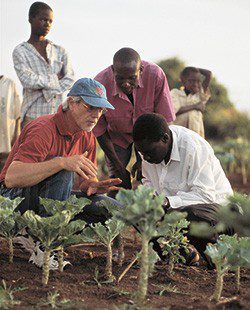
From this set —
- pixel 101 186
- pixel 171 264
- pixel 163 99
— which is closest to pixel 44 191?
pixel 101 186

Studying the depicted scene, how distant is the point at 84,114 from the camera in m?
3.89

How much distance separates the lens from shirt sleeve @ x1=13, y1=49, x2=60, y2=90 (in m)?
5.66

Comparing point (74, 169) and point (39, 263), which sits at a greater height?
point (74, 169)

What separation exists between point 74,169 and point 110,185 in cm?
35

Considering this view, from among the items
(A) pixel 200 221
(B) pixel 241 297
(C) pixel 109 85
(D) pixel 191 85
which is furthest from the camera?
(D) pixel 191 85

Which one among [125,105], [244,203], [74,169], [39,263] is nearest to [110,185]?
[74,169]

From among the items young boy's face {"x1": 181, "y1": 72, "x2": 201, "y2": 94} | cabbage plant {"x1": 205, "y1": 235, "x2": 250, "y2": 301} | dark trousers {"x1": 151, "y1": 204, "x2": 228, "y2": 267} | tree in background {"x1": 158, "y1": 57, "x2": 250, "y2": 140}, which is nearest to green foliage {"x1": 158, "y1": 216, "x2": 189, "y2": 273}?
dark trousers {"x1": 151, "y1": 204, "x2": 228, "y2": 267}

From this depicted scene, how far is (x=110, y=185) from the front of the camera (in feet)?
13.0

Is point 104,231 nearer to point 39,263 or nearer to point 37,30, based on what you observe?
point 39,263

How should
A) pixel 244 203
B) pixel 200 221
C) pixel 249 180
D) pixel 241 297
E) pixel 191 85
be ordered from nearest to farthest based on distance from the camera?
pixel 241 297
pixel 244 203
pixel 200 221
pixel 191 85
pixel 249 180

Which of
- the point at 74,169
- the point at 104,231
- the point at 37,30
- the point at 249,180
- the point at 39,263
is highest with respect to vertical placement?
the point at 37,30

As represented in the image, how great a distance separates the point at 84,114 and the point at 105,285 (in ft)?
3.37

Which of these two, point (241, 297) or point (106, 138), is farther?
point (106, 138)

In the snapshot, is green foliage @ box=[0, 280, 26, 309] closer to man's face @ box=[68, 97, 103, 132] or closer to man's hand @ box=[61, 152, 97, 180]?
man's hand @ box=[61, 152, 97, 180]
